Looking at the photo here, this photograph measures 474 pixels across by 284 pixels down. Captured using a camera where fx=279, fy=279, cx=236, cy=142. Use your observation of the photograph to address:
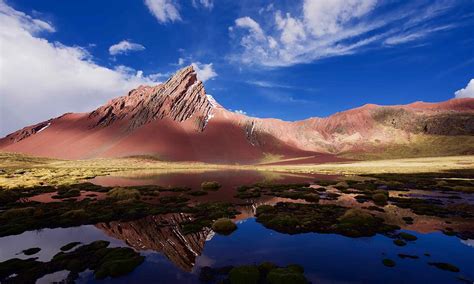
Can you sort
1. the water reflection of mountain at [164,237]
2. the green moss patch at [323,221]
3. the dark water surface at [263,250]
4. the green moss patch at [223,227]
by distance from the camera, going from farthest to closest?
the green moss patch at [223,227] → the green moss patch at [323,221] → the water reflection of mountain at [164,237] → the dark water surface at [263,250]

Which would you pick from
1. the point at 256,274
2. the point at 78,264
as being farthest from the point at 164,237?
the point at 256,274

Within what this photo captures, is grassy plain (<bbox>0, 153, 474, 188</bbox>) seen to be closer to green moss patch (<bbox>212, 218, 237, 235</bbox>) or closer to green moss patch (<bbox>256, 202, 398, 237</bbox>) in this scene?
green moss patch (<bbox>212, 218, 237, 235</bbox>)

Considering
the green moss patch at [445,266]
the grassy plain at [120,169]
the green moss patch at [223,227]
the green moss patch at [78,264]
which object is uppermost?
the grassy plain at [120,169]

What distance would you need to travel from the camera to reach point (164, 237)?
71.3ft

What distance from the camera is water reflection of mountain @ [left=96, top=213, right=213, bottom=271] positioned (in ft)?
60.1

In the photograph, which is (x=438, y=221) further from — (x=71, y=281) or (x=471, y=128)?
(x=471, y=128)

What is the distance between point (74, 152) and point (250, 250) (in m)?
198

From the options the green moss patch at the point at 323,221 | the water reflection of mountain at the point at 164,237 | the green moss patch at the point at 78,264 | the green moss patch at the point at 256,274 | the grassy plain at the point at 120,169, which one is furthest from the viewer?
the grassy plain at the point at 120,169

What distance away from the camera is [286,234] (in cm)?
2241

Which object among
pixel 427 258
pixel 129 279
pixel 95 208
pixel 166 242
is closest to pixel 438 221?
pixel 427 258

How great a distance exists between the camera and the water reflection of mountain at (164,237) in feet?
60.1

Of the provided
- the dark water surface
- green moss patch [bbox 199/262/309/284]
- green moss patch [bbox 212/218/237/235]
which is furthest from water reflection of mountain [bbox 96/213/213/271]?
green moss patch [bbox 199/262/309/284]

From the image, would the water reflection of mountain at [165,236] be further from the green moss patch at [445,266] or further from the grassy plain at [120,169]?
the grassy plain at [120,169]

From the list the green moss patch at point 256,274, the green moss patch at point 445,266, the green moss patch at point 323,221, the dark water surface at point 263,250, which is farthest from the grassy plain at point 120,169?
the green moss patch at point 445,266
